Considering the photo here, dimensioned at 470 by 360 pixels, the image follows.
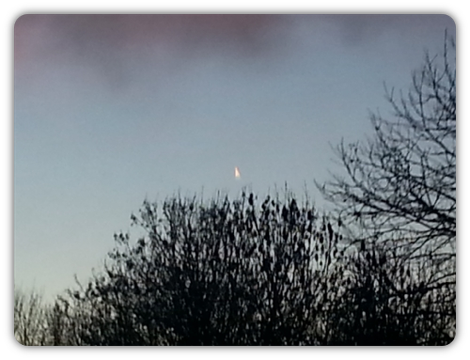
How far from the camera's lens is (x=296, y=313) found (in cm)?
→ 862

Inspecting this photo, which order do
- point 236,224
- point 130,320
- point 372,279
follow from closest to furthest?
point 372,279
point 130,320
point 236,224

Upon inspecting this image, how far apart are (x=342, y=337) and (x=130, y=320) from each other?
334 centimetres

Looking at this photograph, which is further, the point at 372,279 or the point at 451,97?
the point at 372,279
